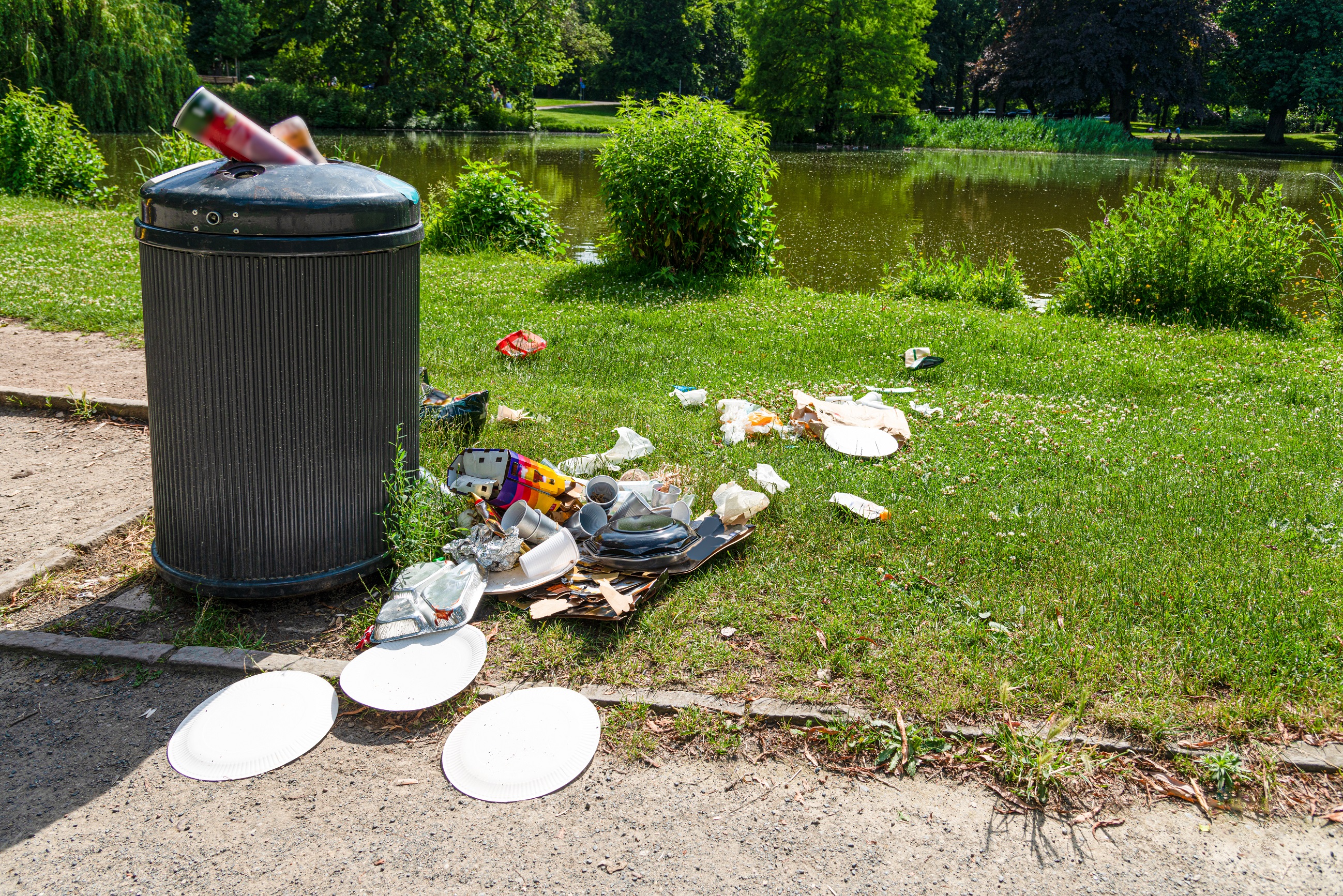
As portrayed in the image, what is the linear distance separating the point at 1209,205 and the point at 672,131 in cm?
621

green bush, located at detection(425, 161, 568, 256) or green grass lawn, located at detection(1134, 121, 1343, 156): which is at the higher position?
green grass lawn, located at detection(1134, 121, 1343, 156)

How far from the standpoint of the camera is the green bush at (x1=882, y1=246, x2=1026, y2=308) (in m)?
11.6

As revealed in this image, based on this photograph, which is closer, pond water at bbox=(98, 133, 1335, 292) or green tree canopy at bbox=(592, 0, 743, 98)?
pond water at bbox=(98, 133, 1335, 292)

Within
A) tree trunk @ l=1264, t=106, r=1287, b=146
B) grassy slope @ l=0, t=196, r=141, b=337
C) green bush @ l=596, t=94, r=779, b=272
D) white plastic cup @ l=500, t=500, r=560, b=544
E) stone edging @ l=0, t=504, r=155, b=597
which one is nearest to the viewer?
stone edging @ l=0, t=504, r=155, b=597

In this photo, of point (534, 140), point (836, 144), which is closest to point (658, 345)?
point (534, 140)

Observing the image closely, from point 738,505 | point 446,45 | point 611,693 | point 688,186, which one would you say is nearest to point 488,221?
point 688,186

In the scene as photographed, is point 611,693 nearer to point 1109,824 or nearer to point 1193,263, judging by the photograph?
point 1109,824

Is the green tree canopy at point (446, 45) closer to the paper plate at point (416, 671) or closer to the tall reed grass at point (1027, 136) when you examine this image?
the tall reed grass at point (1027, 136)

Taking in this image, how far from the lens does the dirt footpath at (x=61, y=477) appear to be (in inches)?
170

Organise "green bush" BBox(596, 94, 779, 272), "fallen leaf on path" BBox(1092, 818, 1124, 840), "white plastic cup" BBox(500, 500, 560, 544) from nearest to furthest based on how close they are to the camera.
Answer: "fallen leaf on path" BBox(1092, 818, 1124, 840), "white plastic cup" BBox(500, 500, 560, 544), "green bush" BBox(596, 94, 779, 272)

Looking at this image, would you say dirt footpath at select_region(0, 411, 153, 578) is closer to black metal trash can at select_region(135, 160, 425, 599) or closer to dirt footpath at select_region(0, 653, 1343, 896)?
black metal trash can at select_region(135, 160, 425, 599)

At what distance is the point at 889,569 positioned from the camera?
4082 millimetres

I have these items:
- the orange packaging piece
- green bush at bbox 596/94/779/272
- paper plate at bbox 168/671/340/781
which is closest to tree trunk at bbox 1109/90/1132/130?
green bush at bbox 596/94/779/272

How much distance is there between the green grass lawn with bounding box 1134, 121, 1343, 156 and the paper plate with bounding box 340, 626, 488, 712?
5601 cm
